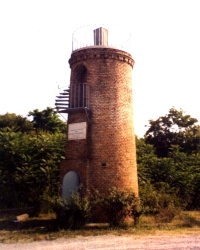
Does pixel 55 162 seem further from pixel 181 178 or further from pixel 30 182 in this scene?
pixel 181 178

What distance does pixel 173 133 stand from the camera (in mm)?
28938

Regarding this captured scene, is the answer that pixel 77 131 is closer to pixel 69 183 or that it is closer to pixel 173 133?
pixel 69 183

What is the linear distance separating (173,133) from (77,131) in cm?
1832

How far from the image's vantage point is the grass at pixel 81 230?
9.20m

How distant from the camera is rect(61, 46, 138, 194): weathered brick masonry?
39.4 ft

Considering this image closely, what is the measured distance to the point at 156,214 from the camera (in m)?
12.4

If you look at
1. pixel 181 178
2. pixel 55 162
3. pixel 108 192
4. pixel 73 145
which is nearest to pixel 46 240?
pixel 108 192

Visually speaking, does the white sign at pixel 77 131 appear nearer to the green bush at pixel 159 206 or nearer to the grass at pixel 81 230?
the grass at pixel 81 230

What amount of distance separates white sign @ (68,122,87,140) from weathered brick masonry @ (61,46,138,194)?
0.57 ft

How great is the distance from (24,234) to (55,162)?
8662mm

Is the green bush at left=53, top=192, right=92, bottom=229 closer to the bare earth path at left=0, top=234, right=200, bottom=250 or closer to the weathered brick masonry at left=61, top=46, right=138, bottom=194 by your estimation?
the weathered brick masonry at left=61, top=46, right=138, bottom=194

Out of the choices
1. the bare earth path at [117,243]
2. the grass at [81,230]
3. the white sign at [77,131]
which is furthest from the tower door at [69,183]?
the bare earth path at [117,243]

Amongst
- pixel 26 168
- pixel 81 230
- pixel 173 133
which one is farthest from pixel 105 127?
pixel 173 133

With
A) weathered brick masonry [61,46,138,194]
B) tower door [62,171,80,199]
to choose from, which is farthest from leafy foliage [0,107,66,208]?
weathered brick masonry [61,46,138,194]
